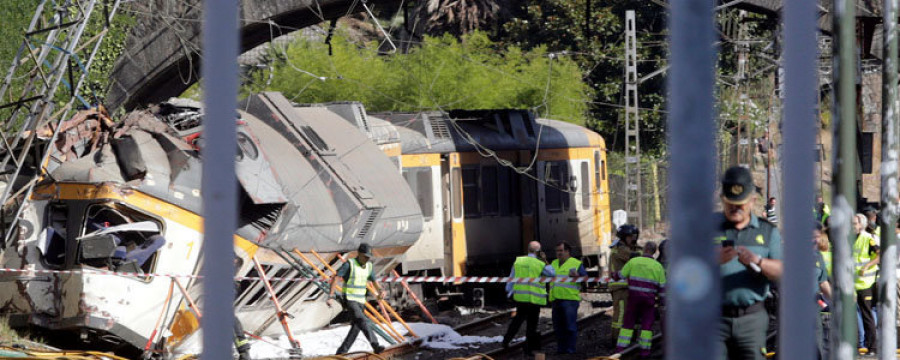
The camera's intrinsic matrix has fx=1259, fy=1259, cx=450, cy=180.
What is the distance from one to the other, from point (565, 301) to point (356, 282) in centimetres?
301

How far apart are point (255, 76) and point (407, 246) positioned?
21.9 meters

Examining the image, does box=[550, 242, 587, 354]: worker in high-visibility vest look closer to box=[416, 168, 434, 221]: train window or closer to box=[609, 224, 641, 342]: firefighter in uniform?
box=[609, 224, 641, 342]: firefighter in uniform

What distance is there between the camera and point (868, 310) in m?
14.9

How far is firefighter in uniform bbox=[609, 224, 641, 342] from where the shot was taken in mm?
17812

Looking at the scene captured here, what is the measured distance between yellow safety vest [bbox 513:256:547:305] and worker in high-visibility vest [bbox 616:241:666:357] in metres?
1.21

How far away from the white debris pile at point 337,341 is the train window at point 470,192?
542cm

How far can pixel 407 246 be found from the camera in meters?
19.9

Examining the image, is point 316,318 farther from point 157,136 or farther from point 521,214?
point 521,214

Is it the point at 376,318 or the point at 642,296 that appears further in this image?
the point at 376,318

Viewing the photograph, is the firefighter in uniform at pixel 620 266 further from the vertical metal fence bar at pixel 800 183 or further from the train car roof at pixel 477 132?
the vertical metal fence bar at pixel 800 183

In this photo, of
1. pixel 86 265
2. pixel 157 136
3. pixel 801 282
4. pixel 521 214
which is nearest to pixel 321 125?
pixel 157 136

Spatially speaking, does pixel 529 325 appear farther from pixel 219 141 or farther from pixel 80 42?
pixel 219 141

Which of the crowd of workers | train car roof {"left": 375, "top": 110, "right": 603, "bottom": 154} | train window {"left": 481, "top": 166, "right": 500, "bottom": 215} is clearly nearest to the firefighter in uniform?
the crowd of workers

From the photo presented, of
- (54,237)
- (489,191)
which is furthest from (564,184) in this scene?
(54,237)
